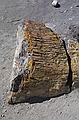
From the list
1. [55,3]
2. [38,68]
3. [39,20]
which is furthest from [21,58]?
[55,3]

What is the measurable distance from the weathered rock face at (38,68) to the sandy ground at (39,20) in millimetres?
134

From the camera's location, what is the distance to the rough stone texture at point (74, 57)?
4410 millimetres

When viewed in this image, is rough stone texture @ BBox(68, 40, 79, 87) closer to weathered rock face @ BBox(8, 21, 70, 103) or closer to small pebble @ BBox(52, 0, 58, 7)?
weathered rock face @ BBox(8, 21, 70, 103)

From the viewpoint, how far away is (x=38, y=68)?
162 inches

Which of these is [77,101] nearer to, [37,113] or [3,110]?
[37,113]

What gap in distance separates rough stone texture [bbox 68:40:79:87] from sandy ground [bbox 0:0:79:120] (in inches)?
5.9

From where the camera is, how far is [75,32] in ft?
16.1

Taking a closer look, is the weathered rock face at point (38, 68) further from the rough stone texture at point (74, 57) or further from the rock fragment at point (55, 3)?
the rock fragment at point (55, 3)

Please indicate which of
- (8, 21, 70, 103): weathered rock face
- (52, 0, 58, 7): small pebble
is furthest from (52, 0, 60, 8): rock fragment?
(8, 21, 70, 103): weathered rock face

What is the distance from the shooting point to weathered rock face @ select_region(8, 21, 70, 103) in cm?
416

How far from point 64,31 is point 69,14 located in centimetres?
50

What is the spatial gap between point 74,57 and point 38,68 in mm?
663

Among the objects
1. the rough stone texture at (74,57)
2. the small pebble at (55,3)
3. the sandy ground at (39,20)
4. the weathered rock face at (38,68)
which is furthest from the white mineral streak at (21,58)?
the small pebble at (55,3)

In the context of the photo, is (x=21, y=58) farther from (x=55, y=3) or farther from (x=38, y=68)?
(x=55, y=3)
